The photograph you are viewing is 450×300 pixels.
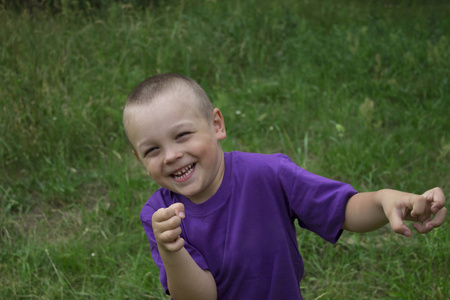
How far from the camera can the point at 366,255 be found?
2.58 m

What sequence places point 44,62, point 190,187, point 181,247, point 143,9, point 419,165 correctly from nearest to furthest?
point 181,247
point 190,187
point 419,165
point 44,62
point 143,9

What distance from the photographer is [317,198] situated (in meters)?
1.58

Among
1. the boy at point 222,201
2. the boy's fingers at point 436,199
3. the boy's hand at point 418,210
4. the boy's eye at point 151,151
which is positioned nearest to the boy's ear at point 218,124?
the boy at point 222,201

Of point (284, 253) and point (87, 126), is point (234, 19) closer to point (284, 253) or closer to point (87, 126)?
point (87, 126)

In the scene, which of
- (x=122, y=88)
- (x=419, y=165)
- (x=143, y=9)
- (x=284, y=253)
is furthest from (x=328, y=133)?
(x=143, y=9)

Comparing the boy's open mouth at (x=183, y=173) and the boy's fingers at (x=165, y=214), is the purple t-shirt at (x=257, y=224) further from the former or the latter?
the boy's fingers at (x=165, y=214)

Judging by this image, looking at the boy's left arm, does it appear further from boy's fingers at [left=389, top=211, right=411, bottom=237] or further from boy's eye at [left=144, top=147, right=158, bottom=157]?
boy's eye at [left=144, top=147, right=158, bottom=157]

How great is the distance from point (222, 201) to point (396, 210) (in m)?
0.54

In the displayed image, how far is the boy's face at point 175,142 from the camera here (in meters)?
1.52

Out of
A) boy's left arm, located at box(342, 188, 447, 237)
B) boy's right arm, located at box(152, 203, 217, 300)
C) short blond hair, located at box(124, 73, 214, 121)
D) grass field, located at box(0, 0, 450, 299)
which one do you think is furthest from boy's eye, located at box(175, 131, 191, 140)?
grass field, located at box(0, 0, 450, 299)

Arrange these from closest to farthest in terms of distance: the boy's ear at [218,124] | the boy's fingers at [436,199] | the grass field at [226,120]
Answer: the boy's fingers at [436,199] → the boy's ear at [218,124] → the grass field at [226,120]

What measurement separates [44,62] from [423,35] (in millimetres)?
3204

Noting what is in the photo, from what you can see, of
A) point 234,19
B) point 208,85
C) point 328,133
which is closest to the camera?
point 328,133

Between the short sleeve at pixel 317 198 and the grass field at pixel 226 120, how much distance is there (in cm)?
82
